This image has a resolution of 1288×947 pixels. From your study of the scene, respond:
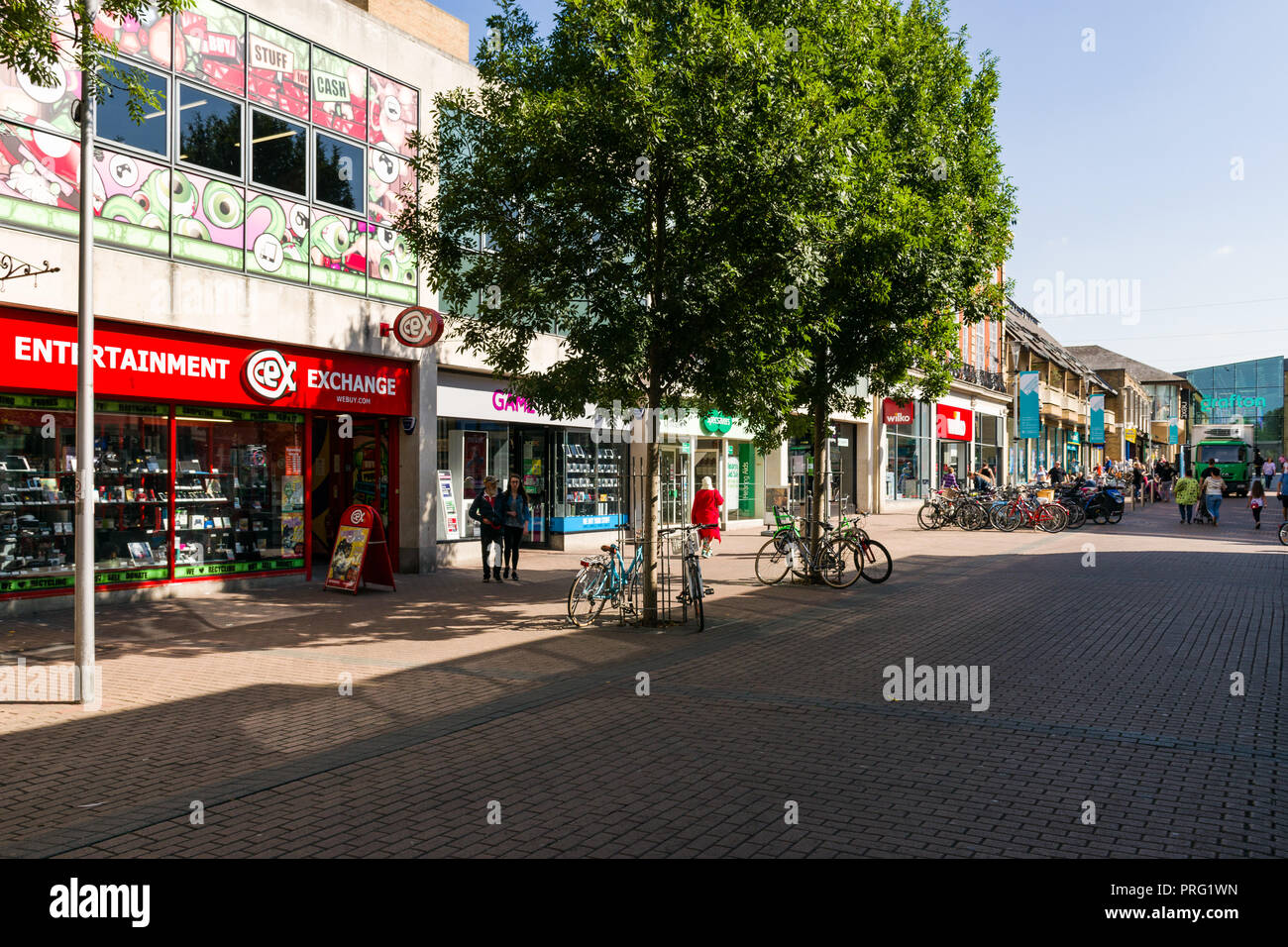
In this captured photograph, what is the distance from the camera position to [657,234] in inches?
452

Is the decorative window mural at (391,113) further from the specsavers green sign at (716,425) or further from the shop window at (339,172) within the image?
the specsavers green sign at (716,425)

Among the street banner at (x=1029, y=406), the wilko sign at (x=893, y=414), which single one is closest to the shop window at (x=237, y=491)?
the wilko sign at (x=893, y=414)

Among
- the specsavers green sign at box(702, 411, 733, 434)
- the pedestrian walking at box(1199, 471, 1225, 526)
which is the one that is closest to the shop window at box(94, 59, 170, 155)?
the specsavers green sign at box(702, 411, 733, 434)

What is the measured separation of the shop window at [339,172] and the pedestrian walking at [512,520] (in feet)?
16.9

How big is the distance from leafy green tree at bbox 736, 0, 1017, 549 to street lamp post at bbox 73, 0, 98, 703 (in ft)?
23.4

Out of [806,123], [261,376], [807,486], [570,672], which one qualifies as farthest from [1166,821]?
[807,486]

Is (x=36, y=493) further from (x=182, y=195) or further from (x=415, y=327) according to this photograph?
(x=415, y=327)

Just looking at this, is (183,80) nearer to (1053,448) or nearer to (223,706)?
(223,706)

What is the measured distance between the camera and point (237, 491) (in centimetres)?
1444

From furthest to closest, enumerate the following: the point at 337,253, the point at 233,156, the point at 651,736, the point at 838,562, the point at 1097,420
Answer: the point at 1097,420 < the point at 337,253 < the point at 838,562 < the point at 233,156 < the point at 651,736

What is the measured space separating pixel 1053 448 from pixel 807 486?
36390mm

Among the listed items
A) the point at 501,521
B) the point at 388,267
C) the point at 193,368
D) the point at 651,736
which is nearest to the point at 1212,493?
the point at 501,521

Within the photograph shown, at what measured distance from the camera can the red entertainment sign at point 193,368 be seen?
460 inches

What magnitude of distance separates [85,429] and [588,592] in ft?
19.3
